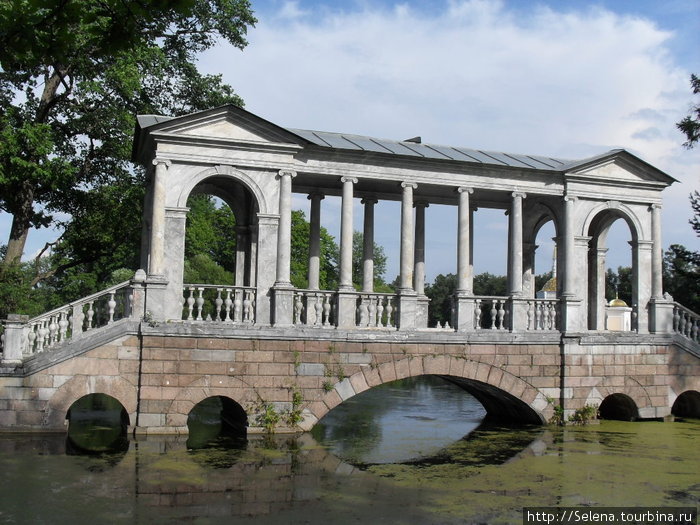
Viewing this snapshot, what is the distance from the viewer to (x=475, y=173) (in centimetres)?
1800

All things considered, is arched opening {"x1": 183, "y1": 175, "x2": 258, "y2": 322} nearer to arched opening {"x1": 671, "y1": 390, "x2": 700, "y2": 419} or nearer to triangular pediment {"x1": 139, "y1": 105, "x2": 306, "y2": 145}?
triangular pediment {"x1": 139, "y1": 105, "x2": 306, "y2": 145}

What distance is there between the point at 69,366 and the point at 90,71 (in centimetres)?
1043

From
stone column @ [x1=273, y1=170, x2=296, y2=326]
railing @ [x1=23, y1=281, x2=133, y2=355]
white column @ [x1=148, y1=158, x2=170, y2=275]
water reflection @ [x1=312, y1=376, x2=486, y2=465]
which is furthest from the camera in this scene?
stone column @ [x1=273, y1=170, x2=296, y2=326]

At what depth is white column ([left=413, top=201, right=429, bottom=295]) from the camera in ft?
66.0

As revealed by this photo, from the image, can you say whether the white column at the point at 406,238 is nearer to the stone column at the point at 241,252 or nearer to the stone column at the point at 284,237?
the stone column at the point at 284,237

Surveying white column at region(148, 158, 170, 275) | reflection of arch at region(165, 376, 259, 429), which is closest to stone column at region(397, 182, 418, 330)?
reflection of arch at region(165, 376, 259, 429)

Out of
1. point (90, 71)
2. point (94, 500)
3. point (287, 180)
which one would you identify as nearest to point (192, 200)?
point (90, 71)

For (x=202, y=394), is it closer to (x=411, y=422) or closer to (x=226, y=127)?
(x=226, y=127)

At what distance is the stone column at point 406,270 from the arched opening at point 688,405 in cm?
808

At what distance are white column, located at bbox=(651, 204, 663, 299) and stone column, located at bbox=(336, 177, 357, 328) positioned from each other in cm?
782

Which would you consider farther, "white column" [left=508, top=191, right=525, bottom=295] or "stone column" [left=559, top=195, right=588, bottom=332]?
"white column" [left=508, top=191, right=525, bottom=295]

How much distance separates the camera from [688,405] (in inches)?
786

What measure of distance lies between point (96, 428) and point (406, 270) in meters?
7.89

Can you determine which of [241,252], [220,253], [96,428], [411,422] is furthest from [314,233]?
[220,253]
